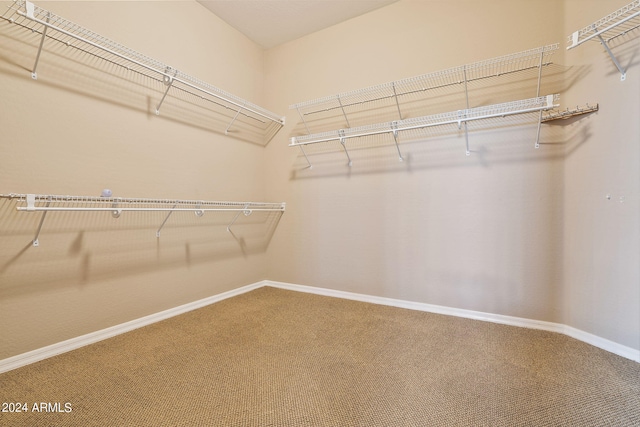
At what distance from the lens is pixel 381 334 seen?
1805 millimetres

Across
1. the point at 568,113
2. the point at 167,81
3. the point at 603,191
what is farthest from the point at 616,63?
the point at 167,81

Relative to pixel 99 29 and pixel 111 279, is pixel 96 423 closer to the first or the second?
pixel 111 279

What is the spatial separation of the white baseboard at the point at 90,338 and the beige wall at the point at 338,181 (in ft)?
0.14

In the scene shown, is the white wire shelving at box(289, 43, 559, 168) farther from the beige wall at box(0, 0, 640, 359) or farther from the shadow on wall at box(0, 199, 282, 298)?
the shadow on wall at box(0, 199, 282, 298)

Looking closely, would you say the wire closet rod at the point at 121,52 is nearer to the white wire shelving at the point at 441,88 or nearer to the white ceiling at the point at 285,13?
the white wire shelving at the point at 441,88

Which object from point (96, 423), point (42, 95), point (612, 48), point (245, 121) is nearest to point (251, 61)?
point (245, 121)

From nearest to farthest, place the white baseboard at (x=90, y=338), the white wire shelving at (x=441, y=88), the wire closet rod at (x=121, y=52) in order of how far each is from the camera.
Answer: the wire closet rod at (x=121, y=52) < the white baseboard at (x=90, y=338) < the white wire shelving at (x=441, y=88)

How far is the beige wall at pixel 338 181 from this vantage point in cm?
149

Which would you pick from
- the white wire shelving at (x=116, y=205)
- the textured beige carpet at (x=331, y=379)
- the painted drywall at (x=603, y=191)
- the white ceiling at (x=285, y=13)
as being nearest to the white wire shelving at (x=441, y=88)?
the painted drywall at (x=603, y=191)

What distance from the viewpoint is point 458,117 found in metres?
1.90

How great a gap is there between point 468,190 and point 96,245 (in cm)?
255

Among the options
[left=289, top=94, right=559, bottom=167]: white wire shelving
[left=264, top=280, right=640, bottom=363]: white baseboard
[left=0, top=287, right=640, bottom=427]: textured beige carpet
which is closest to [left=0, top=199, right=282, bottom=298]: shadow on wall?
[left=0, top=287, right=640, bottom=427]: textured beige carpet

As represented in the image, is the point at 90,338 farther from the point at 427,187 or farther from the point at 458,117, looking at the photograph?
the point at 458,117

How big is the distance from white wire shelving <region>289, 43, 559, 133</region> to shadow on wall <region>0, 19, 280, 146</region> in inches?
31.6
